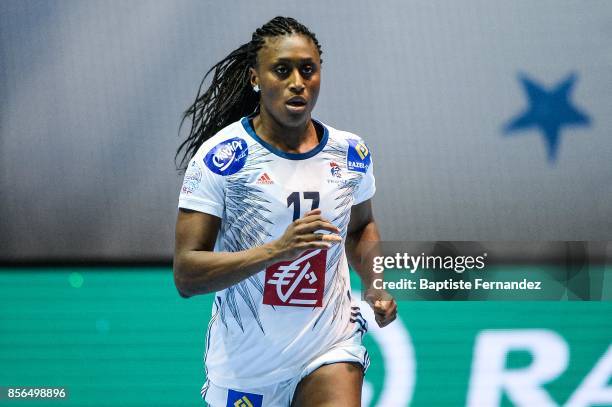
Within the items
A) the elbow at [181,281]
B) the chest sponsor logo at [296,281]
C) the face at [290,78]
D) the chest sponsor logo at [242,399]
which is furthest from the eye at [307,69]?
the chest sponsor logo at [242,399]

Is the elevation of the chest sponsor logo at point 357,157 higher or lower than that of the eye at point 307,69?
lower

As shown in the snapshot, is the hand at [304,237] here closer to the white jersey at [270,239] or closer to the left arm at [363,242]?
the white jersey at [270,239]

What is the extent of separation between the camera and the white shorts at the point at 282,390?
2.79m

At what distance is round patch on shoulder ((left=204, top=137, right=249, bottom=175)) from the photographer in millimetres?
2764

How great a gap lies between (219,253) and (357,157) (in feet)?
1.91

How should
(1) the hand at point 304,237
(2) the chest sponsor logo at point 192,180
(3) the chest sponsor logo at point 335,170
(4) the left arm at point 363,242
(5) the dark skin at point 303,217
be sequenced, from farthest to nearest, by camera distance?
(4) the left arm at point 363,242 < (3) the chest sponsor logo at point 335,170 < (2) the chest sponsor logo at point 192,180 < (5) the dark skin at point 303,217 < (1) the hand at point 304,237

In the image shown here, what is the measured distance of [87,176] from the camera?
4.36 meters

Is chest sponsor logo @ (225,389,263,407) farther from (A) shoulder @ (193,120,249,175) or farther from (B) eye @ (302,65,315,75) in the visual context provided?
(B) eye @ (302,65,315,75)

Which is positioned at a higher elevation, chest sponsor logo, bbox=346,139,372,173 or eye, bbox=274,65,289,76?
eye, bbox=274,65,289,76

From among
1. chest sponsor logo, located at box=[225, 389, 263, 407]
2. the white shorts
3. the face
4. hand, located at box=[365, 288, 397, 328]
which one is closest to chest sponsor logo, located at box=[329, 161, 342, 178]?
the face

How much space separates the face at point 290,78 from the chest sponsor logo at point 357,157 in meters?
0.21

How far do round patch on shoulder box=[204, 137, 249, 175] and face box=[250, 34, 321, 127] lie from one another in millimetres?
143

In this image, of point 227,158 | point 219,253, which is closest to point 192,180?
point 227,158

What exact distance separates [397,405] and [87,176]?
70.5 inches
